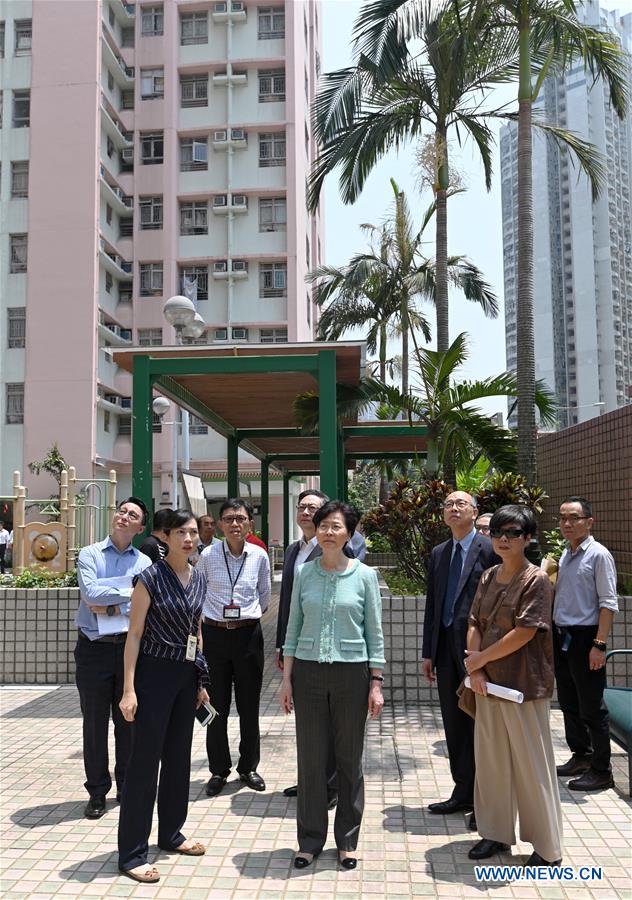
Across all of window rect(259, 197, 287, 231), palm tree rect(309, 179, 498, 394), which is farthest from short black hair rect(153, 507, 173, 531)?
window rect(259, 197, 287, 231)

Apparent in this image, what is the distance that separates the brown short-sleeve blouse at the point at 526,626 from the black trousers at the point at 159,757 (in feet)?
5.12

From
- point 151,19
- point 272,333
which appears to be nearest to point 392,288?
point 272,333

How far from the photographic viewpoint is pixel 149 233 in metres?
35.8

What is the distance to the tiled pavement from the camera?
3785 millimetres

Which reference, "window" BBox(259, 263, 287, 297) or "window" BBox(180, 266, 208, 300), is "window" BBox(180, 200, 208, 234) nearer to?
"window" BBox(180, 266, 208, 300)

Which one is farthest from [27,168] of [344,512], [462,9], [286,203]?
[344,512]

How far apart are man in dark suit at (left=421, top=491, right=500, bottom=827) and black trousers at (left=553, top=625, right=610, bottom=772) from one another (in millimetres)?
892

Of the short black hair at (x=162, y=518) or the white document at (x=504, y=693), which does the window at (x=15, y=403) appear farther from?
the white document at (x=504, y=693)

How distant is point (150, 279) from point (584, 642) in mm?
33245

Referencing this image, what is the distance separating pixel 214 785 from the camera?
16.8 feet

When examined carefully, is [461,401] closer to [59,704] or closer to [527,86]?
[527,86]

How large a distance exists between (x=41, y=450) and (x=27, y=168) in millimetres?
11853

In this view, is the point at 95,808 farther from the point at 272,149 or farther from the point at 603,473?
the point at 272,149

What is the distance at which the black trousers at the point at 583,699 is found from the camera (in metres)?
5.15
